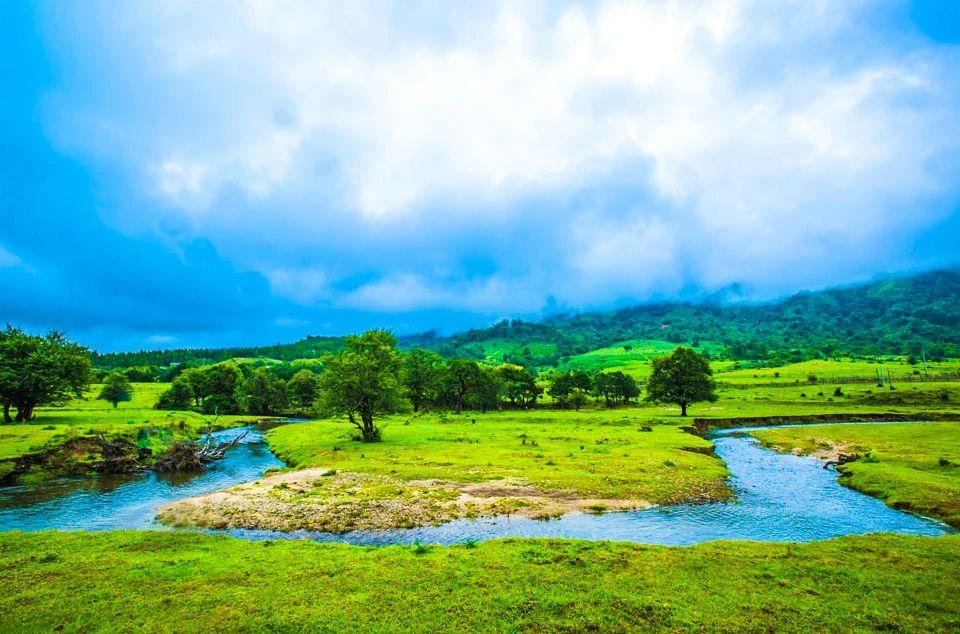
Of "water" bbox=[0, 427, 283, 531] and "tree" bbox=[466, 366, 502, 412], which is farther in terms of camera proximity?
"tree" bbox=[466, 366, 502, 412]

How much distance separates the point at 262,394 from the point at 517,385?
267 feet

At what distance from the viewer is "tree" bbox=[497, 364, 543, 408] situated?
14825 centimetres

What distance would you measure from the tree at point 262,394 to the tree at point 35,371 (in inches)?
2407

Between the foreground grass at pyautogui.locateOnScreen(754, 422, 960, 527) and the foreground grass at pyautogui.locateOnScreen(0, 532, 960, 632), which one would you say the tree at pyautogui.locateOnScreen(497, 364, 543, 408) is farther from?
the foreground grass at pyautogui.locateOnScreen(0, 532, 960, 632)

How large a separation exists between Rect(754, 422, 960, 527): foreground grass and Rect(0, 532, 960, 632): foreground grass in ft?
39.3

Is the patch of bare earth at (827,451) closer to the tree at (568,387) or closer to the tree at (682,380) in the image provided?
the tree at (682,380)

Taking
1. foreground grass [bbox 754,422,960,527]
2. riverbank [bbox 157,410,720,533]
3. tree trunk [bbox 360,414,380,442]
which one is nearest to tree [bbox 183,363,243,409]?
tree trunk [bbox 360,414,380,442]

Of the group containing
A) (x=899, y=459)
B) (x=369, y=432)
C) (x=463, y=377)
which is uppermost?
(x=463, y=377)

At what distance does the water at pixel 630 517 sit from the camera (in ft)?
91.2

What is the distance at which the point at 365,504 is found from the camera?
34.3 m

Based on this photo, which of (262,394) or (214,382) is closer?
(262,394)

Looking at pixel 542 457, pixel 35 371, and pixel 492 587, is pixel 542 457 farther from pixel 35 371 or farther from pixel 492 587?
pixel 35 371

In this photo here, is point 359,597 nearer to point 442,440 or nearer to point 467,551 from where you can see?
point 467,551

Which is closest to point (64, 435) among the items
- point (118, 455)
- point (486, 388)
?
point (118, 455)
